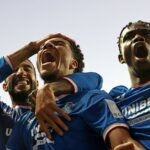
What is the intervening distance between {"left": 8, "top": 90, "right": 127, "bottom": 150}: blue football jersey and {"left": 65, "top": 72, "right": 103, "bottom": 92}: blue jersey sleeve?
0.09 m

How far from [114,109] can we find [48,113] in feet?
1.70

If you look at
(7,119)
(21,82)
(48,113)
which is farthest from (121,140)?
(21,82)

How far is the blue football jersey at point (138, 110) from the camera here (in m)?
2.80

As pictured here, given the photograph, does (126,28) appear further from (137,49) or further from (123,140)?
(123,140)

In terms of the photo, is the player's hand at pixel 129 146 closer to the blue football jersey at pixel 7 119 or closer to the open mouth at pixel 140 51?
the open mouth at pixel 140 51

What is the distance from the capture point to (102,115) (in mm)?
2844

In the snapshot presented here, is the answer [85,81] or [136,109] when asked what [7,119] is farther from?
[136,109]

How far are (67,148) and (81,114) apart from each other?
0.29 m

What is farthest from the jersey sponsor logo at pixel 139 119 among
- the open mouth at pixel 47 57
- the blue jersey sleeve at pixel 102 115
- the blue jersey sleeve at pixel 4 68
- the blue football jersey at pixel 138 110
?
the blue jersey sleeve at pixel 4 68

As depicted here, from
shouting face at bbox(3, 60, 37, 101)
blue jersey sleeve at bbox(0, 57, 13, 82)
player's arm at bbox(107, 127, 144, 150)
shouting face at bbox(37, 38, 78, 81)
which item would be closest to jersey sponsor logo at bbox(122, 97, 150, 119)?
player's arm at bbox(107, 127, 144, 150)

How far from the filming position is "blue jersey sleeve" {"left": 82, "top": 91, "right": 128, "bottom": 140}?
8.96 feet

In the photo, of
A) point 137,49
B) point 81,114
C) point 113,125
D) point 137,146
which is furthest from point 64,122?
point 137,49

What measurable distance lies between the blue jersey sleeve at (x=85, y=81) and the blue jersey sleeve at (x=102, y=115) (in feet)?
0.79

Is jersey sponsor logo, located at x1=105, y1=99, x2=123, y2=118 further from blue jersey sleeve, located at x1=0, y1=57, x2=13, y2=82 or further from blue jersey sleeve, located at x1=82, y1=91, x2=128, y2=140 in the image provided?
blue jersey sleeve, located at x1=0, y1=57, x2=13, y2=82
